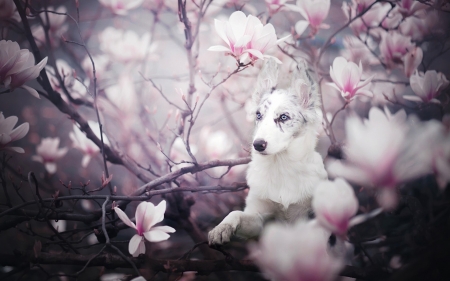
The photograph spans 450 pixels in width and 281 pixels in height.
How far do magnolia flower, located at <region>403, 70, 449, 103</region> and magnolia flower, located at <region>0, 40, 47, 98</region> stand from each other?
649 millimetres

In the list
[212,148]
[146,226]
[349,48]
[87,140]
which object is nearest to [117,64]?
[87,140]

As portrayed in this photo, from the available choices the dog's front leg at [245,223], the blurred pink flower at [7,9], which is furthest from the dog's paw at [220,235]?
the blurred pink flower at [7,9]

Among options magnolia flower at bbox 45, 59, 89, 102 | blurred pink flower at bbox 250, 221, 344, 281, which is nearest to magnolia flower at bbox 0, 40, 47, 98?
magnolia flower at bbox 45, 59, 89, 102

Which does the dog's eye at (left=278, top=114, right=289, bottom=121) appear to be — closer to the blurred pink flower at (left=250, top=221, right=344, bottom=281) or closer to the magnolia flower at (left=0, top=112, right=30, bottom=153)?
the blurred pink flower at (left=250, top=221, right=344, bottom=281)

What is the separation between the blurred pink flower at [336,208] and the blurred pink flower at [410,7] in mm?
400

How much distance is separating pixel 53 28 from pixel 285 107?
55 cm

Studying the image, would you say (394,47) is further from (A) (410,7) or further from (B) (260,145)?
(B) (260,145)

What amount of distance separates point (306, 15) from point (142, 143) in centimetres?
44

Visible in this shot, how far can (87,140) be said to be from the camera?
743mm

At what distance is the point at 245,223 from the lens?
57 cm

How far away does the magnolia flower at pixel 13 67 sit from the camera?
573mm

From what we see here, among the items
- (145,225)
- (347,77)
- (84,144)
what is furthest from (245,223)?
(84,144)

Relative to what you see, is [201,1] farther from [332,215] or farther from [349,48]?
[332,215]

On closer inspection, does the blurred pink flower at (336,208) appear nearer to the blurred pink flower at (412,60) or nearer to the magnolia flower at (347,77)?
the magnolia flower at (347,77)
